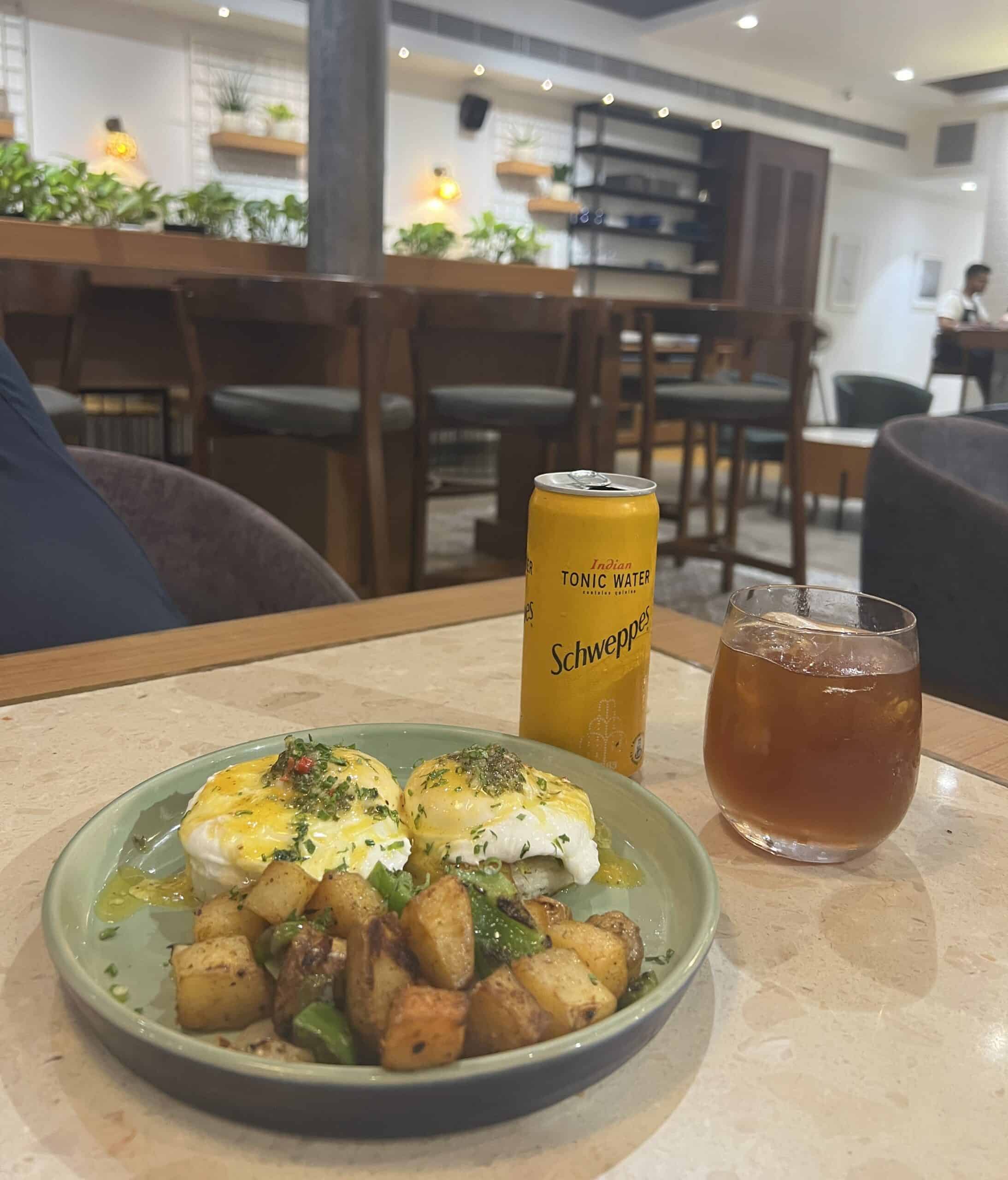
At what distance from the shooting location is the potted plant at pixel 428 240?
182 inches

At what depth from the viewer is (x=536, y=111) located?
8992 mm

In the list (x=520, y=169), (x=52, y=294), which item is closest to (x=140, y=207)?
(x=52, y=294)

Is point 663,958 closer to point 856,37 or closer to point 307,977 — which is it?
point 307,977

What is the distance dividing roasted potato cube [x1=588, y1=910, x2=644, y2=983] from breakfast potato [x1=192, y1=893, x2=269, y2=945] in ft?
0.50

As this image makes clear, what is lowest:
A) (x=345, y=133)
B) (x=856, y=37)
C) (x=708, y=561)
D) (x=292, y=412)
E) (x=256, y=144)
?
(x=708, y=561)

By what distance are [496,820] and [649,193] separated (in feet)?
32.0

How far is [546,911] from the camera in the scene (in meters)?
0.50

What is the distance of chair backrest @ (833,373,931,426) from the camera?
6.68 meters

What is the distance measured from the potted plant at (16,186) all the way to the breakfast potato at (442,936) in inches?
162

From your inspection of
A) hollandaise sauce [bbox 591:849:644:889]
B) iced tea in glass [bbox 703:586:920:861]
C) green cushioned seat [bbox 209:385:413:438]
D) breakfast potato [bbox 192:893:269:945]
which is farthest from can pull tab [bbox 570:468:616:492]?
green cushioned seat [bbox 209:385:413:438]

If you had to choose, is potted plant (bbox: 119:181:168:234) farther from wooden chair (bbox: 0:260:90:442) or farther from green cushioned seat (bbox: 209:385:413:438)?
green cushioned seat (bbox: 209:385:413:438)

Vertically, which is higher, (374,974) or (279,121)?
(279,121)

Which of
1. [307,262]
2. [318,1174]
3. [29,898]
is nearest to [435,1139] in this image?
[318,1174]

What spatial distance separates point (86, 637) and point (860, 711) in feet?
2.60
